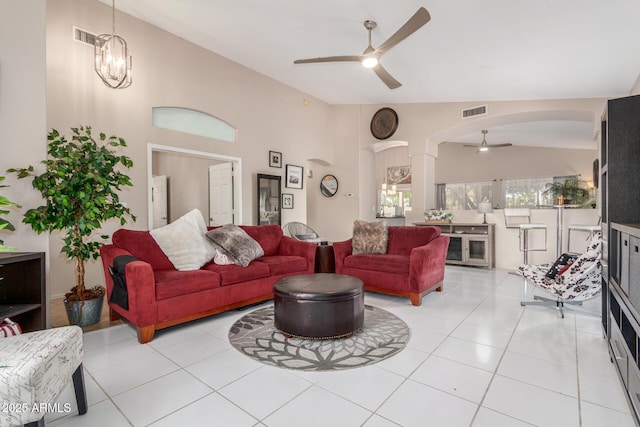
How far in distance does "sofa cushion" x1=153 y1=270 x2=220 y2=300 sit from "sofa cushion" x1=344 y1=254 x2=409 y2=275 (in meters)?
1.74

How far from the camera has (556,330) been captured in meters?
2.84

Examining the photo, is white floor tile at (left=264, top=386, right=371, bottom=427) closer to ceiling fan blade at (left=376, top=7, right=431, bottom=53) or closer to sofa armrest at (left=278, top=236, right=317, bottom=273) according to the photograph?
sofa armrest at (left=278, top=236, right=317, bottom=273)

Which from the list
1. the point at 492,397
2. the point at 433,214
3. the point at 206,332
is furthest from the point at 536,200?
the point at 206,332

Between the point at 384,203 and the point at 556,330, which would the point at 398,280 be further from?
the point at 384,203

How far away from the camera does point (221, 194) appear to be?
20.2 ft

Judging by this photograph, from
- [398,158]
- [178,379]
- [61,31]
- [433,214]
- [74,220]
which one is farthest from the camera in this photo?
[398,158]

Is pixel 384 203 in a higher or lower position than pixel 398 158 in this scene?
lower

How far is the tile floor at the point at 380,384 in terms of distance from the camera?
1.64 metres

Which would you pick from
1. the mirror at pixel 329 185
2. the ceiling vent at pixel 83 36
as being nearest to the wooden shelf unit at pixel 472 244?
the mirror at pixel 329 185

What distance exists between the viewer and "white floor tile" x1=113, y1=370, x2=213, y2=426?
65.7 inches

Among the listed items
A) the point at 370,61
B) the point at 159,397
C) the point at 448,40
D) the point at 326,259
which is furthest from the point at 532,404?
the point at 448,40

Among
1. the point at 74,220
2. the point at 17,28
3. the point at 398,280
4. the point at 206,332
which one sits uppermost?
the point at 17,28

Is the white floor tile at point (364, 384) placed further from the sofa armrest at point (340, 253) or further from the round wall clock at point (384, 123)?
the round wall clock at point (384, 123)

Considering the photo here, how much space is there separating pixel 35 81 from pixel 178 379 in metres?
2.40
